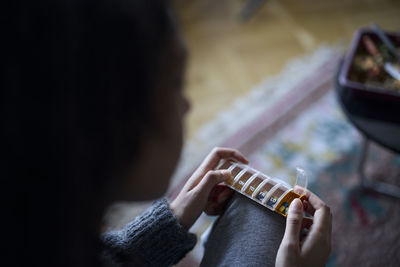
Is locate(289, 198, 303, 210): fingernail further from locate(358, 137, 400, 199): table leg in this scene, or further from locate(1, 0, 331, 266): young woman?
locate(358, 137, 400, 199): table leg

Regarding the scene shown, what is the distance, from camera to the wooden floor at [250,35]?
1.57 meters

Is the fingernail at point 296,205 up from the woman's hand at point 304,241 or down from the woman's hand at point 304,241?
up

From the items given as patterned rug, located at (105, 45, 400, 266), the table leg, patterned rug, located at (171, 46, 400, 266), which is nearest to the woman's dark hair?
patterned rug, located at (105, 45, 400, 266)

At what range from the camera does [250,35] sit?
177cm

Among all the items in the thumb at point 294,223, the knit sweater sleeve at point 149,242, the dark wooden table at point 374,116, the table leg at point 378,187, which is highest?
the knit sweater sleeve at point 149,242

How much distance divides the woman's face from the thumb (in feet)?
0.63

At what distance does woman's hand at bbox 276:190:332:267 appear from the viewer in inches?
20.9

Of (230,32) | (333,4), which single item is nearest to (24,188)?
(230,32)

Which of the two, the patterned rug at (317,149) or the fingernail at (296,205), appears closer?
the fingernail at (296,205)

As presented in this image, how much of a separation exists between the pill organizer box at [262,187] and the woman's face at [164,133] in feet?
0.58

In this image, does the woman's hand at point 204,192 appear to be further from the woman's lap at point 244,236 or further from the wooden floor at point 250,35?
the wooden floor at point 250,35

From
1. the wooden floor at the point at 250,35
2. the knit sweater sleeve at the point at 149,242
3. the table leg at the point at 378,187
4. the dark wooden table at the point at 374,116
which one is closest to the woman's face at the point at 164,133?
the knit sweater sleeve at the point at 149,242

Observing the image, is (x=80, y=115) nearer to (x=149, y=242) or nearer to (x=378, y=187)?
(x=149, y=242)

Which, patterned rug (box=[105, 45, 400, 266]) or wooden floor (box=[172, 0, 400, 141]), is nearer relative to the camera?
patterned rug (box=[105, 45, 400, 266])
